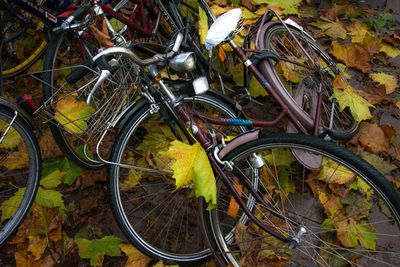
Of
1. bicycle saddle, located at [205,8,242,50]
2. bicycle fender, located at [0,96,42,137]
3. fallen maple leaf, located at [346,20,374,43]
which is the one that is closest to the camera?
bicycle saddle, located at [205,8,242,50]

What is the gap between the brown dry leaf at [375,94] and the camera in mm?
3117

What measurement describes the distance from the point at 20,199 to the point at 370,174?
2.29m

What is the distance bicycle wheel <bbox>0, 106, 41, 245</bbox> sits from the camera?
1913 mm

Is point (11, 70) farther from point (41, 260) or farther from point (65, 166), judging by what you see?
point (41, 260)

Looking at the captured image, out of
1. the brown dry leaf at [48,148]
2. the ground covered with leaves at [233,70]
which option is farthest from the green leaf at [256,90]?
the brown dry leaf at [48,148]

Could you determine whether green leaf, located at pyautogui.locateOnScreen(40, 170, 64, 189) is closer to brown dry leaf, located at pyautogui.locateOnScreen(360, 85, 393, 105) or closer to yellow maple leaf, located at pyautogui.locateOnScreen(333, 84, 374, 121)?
yellow maple leaf, located at pyautogui.locateOnScreen(333, 84, 374, 121)

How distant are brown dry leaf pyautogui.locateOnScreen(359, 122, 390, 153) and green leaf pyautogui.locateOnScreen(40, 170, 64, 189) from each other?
2.75 metres

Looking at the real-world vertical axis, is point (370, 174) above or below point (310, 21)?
above

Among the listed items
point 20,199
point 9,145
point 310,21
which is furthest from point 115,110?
point 310,21

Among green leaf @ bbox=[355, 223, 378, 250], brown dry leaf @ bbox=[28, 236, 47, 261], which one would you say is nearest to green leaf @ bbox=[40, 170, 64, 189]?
brown dry leaf @ bbox=[28, 236, 47, 261]

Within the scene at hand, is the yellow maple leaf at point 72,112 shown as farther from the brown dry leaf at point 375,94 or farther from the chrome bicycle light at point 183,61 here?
the brown dry leaf at point 375,94

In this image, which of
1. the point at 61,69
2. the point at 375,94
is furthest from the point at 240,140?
the point at 375,94

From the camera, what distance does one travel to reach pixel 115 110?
1.76 m

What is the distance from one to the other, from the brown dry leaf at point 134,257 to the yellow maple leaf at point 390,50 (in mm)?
3564
